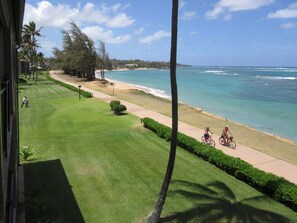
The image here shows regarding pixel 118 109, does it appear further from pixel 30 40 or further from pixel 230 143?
pixel 30 40

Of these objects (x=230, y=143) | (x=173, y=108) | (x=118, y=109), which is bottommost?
(x=230, y=143)

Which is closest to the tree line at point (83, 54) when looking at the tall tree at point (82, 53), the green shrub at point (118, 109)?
the tall tree at point (82, 53)

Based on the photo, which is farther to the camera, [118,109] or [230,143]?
[118,109]

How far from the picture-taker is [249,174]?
13.1 metres

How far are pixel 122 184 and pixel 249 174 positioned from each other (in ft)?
17.1

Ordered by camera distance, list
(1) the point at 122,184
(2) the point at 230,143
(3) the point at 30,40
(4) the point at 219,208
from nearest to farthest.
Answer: (4) the point at 219,208 < (1) the point at 122,184 < (2) the point at 230,143 < (3) the point at 30,40

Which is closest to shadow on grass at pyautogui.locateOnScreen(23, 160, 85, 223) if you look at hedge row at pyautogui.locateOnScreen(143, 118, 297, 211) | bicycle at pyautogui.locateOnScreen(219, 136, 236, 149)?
hedge row at pyautogui.locateOnScreen(143, 118, 297, 211)

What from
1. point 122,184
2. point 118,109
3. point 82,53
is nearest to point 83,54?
point 82,53

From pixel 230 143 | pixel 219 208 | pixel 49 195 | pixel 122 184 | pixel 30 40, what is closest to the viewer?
pixel 219 208

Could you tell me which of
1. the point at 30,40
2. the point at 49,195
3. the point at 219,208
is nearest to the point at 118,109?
the point at 49,195

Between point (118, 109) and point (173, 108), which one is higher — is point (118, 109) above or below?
below

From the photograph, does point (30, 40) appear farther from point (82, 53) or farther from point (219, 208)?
point (219, 208)

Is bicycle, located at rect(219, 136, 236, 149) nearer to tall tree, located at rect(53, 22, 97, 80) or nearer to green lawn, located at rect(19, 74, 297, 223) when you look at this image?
green lawn, located at rect(19, 74, 297, 223)

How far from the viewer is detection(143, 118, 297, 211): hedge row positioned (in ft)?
37.5
